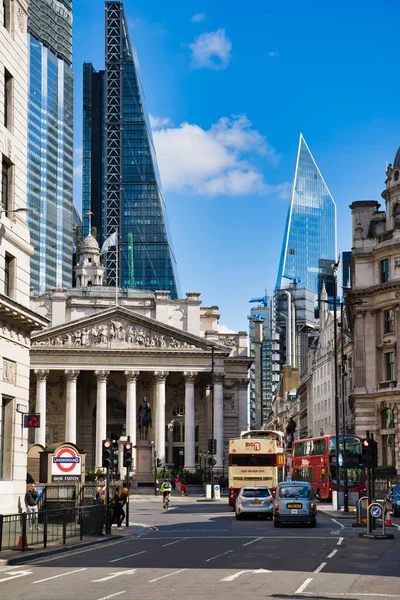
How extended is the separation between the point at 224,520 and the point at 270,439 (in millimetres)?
12649

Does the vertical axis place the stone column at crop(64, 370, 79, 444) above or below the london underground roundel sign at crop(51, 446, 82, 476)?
above

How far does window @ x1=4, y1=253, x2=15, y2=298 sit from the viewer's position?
132ft

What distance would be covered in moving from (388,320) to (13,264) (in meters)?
45.8

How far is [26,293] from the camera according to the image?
1633 inches

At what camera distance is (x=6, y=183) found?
39938mm

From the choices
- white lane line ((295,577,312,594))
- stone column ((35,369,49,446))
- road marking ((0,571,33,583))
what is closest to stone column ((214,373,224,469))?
stone column ((35,369,49,446))

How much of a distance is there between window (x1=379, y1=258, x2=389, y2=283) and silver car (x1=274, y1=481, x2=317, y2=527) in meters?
37.7

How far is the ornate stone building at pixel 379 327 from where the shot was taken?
259 ft

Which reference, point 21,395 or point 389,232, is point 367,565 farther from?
point 389,232

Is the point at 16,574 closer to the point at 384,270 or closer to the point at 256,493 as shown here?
the point at 256,493

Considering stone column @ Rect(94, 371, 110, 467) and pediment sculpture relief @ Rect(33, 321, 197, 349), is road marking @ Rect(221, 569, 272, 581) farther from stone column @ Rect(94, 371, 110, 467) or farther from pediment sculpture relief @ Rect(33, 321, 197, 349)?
pediment sculpture relief @ Rect(33, 321, 197, 349)

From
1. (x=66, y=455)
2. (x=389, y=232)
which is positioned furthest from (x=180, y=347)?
(x=66, y=455)

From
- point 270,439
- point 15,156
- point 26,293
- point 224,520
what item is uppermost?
point 15,156

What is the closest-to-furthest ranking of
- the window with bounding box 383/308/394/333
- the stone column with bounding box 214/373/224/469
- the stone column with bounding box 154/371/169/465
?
the window with bounding box 383/308/394/333 < the stone column with bounding box 154/371/169/465 < the stone column with bounding box 214/373/224/469
